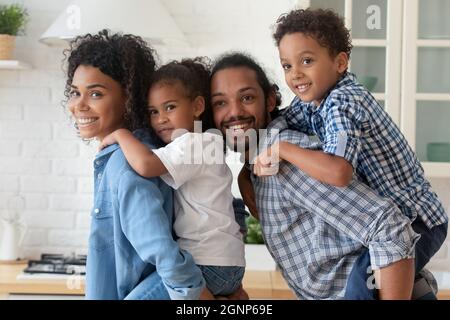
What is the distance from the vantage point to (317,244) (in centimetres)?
87

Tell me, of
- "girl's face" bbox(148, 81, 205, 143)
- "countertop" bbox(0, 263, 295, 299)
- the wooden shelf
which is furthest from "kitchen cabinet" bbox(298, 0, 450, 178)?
"girl's face" bbox(148, 81, 205, 143)

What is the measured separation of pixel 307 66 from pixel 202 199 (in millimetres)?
228

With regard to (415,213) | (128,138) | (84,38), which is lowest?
(415,213)

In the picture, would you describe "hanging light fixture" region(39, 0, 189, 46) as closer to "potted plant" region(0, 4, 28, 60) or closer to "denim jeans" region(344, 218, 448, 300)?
"potted plant" region(0, 4, 28, 60)

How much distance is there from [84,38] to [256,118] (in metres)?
0.27

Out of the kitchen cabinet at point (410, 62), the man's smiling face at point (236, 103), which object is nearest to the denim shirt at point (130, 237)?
the man's smiling face at point (236, 103)

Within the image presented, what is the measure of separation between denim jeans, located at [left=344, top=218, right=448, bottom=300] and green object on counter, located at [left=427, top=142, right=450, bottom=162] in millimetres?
1185

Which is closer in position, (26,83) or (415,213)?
(415,213)

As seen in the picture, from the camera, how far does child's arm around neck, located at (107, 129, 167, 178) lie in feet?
2.73

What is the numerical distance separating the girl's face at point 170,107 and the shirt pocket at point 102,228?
13cm

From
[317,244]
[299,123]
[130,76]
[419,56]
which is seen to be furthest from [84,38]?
[419,56]

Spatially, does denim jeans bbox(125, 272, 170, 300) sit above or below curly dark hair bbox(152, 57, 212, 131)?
below
